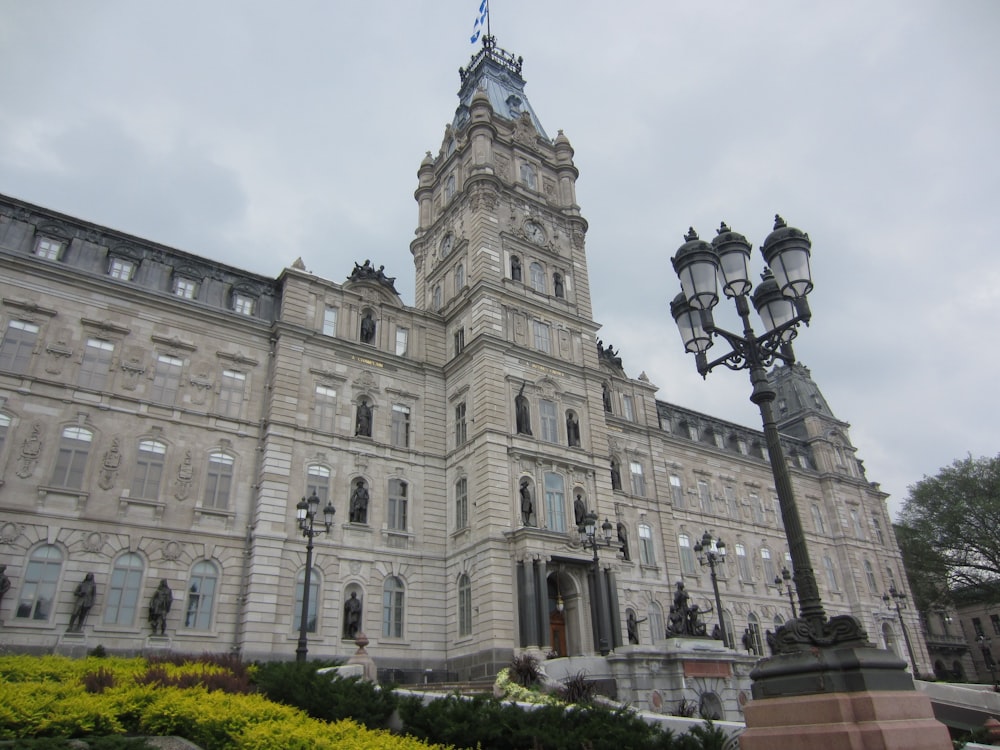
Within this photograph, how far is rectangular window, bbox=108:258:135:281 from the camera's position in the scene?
30.1m

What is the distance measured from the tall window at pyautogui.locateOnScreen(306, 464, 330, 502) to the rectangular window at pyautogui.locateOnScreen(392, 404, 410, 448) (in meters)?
3.97

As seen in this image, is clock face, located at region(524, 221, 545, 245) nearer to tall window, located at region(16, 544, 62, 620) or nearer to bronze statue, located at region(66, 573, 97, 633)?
bronze statue, located at region(66, 573, 97, 633)

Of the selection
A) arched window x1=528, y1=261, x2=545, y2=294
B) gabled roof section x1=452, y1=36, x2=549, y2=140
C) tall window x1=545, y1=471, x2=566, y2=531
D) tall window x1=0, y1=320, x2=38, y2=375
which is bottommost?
tall window x1=545, y1=471, x2=566, y2=531

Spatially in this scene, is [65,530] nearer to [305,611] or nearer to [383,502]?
[305,611]

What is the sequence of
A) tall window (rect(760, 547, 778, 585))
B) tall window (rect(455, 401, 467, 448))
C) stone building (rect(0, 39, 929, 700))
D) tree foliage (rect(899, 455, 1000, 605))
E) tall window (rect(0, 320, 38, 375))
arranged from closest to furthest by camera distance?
stone building (rect(0, 39, 929, 700)) → tall window (rect(0, 320, 38, 375)) → tall window (rect(455, 401, 467, 448)) → tall window (rect(760, 547, 778, 585)) → tree foliage (rect(899, 455, 1000, 605))

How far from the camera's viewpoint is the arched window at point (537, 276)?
128 ft

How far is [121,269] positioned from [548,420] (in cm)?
2049

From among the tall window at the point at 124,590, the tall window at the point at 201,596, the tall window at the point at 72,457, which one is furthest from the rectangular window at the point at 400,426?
the tall window at the point at 72,457

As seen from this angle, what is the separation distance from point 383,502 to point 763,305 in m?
23.0

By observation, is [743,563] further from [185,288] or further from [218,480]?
[185,288]

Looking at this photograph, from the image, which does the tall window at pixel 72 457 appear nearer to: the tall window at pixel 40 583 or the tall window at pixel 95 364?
the tall window at pixel 95 364

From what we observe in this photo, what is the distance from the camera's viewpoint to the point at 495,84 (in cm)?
5053

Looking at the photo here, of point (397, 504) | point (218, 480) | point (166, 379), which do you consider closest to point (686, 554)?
point (397, 504)

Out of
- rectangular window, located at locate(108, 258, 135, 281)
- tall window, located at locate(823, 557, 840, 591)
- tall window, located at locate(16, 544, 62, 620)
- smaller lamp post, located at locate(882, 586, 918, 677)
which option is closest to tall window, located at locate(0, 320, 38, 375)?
rectangular window, located at locate(108, 258, 135, 281)
